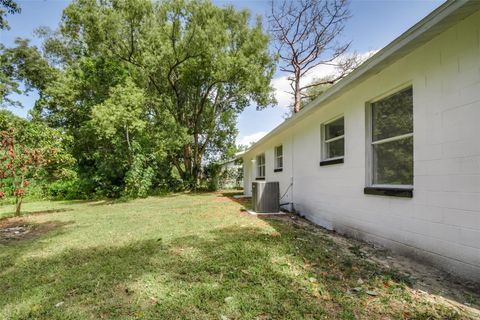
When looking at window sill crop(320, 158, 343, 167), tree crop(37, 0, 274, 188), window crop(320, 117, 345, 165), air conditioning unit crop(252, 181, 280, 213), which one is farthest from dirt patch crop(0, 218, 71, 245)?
tree crop(37, 0, 274, 188)

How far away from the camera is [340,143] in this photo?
5293 millimetres

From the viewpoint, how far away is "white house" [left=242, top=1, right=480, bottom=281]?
2.55 metres

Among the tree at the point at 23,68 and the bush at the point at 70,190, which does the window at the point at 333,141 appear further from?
the tree at the point at 23,68

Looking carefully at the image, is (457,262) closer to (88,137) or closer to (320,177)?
(320,177)

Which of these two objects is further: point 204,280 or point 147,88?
point 147,88

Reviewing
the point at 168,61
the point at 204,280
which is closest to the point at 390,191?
the point at 204,280

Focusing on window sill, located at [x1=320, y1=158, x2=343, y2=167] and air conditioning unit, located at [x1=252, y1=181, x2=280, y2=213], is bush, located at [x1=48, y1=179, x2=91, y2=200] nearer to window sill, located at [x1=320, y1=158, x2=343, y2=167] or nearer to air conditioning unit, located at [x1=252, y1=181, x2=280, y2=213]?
air conditioning unit, located at [x1=252, y1=181, x2=280, y2=213]

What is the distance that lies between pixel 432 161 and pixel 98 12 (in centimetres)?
1658

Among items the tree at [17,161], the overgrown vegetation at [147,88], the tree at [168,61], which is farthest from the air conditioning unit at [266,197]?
the tree at [168,61]

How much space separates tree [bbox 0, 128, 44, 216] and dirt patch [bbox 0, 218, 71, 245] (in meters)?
0.85

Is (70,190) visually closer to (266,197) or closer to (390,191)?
(266,197)

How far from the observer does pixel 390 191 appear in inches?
140

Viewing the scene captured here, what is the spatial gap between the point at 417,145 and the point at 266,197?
4.40m

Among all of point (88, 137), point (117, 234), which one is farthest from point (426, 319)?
point (88, 137)
